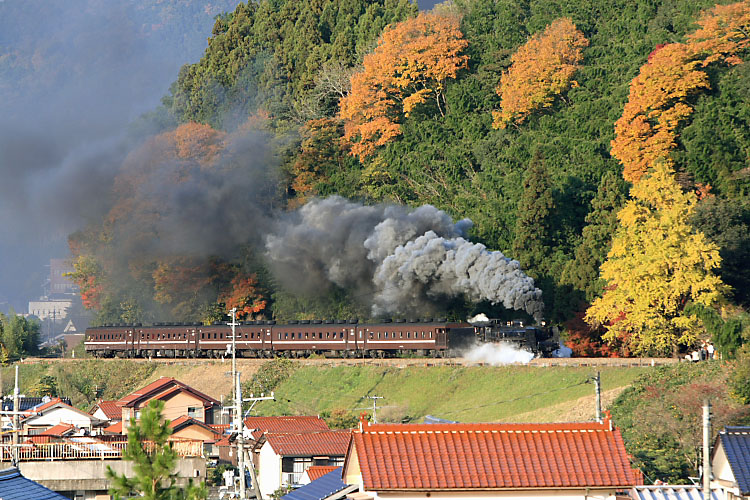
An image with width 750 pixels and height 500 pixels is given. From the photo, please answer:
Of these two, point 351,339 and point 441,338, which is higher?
point 351,339

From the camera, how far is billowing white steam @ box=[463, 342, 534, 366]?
53.0 metres

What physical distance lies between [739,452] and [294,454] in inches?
739

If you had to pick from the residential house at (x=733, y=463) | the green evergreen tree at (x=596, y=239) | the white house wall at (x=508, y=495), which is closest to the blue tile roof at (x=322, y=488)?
the white house wall at (x=508, y=495)

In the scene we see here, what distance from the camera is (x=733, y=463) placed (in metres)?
22.0

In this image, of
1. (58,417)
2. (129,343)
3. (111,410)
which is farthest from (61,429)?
(129,343)

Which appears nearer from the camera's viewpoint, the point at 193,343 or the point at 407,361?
the point at 407,361

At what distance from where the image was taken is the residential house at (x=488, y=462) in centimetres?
2069

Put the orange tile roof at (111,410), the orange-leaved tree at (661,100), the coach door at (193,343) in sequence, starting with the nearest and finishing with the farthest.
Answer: the orange tile roof at (111,410) < the orange-leaved tree at (661,100) < the coach door at (193,343)

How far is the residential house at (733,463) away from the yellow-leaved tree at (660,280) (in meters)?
27.7

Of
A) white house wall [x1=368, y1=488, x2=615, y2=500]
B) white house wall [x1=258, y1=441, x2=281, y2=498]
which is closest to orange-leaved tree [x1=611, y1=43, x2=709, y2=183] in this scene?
white house wall [x1=258, y1=441, x2=281, y2=498]

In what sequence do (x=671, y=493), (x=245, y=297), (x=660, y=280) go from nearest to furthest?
1. (x=671, y=493)
2. (x=660, y=280)
3. (x=245, y=297)

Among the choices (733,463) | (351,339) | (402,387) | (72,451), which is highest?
(351,339)

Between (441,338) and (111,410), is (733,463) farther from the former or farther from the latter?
(441,338)

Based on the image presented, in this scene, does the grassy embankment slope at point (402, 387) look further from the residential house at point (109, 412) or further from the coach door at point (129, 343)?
A: the residential house at point (109, 412)
